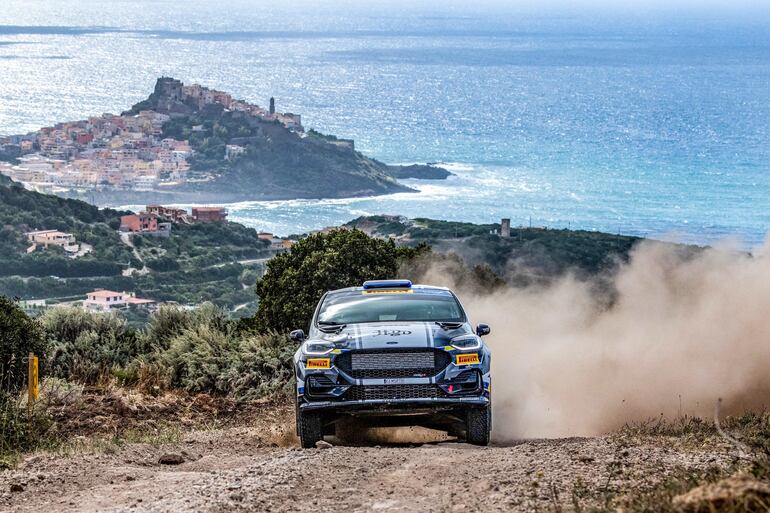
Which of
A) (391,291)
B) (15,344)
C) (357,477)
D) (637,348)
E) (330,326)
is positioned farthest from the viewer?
(637,348)

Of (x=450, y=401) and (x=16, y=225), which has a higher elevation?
(x=450, y=401)

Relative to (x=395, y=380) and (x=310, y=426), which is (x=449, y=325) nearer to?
(x=395, y=380)

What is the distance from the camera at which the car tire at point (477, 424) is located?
12125mm

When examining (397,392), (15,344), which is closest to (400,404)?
(397,392)

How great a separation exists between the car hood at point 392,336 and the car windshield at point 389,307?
1.32 feet

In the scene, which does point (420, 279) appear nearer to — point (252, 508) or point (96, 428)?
point (96, 428)

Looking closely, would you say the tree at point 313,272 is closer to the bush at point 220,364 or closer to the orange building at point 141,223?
the bush at point 220,364

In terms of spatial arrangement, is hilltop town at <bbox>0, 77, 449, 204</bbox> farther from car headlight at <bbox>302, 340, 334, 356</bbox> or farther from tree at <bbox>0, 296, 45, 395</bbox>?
car headlight at <bbox>302, 340, 334, 356</bbox>

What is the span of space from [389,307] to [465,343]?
1.24 metres

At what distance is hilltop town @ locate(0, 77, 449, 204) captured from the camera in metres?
171

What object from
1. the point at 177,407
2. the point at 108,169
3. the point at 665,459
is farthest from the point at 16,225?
the point at 665,459

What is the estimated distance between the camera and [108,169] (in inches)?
6875

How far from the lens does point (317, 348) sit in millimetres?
12234

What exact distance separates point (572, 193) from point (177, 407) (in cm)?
16527
